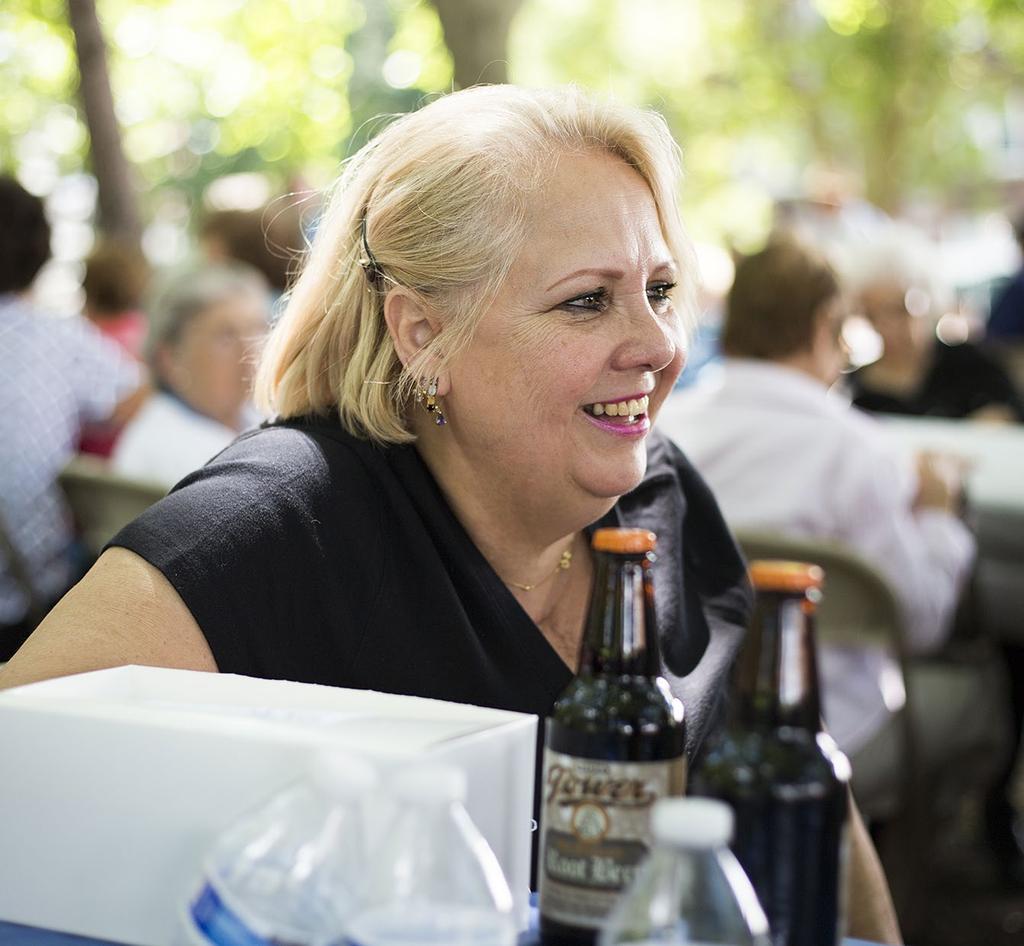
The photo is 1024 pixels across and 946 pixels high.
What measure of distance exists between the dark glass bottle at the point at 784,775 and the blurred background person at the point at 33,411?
3.10 meters

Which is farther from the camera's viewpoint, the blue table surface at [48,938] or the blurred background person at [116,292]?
the blurred background person at [116,292]

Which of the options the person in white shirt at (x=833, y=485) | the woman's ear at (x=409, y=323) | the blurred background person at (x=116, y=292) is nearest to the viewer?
the woman's ear at (x=409, y=323)

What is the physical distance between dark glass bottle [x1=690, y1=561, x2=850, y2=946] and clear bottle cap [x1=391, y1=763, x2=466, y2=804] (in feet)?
0.65

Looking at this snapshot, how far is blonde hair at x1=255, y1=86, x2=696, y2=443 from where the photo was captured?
6.31 feet

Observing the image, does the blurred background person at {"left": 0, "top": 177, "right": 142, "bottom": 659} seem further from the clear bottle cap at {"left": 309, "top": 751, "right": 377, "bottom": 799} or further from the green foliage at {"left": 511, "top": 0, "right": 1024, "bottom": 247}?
the green foliage at {"left": 511, "top": 0, "right": 1024, "bottom": 247}

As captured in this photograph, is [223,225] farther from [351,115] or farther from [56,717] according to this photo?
[351,115]

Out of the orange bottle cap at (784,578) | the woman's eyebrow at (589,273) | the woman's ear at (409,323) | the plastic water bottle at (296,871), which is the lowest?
the plastic water bottle at (296,871)

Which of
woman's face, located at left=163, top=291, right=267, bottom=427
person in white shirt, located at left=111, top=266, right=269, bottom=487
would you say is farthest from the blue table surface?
woman's face, located at left=163, top=291, right=267, bottom=427

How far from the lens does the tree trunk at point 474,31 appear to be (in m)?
4.98

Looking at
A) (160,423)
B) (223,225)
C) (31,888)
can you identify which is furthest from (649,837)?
(223,225)

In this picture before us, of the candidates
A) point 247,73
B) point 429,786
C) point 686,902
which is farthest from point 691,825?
point 247,73

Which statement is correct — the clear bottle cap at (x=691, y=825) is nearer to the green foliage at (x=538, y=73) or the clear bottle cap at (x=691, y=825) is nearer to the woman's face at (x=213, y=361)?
the woman's face at (x=213, y=361)

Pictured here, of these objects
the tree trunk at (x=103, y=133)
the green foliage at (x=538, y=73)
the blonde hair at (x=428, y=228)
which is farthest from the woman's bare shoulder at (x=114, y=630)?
the green foliage at (x=538, y=73)

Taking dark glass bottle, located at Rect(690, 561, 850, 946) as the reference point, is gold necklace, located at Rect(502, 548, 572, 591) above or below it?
below
